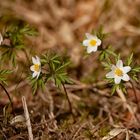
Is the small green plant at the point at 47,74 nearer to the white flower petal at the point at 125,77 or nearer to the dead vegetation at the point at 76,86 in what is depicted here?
the dead vegetation at the point at 76,86

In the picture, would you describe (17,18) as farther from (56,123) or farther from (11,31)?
(56,123)

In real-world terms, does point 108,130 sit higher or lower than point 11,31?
lower

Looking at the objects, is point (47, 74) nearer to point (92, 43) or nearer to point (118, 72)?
point (92, 43)

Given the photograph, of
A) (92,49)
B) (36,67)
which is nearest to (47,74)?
(36,67)

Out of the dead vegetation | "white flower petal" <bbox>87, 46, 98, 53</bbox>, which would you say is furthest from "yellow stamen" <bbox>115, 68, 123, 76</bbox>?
the dead vegetation

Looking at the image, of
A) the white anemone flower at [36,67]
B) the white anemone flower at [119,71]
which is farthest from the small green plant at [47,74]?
the white anemone flower at [119,71]

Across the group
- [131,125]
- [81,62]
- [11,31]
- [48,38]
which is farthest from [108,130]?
[48,38]

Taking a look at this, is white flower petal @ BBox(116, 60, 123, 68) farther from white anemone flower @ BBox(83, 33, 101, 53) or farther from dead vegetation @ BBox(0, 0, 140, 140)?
dead vegetation @ BBox(0, 0, 140, 140)
